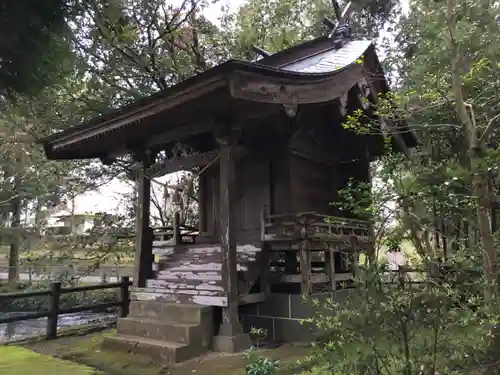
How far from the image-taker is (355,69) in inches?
263

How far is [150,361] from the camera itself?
548cm

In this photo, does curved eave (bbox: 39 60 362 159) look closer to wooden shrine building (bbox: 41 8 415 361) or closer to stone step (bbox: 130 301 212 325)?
wooden shrine building (bbox: 41 8 415 361)

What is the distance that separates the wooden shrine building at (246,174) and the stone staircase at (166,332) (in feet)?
0.06

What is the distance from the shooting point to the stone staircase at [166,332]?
18.0ft

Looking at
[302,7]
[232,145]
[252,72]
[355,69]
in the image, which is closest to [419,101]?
[355,69]

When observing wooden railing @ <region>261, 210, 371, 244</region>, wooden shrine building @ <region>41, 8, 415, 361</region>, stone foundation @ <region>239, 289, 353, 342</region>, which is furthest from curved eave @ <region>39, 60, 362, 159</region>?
stone foundation @ <region>239, 289, 353, 342</region>

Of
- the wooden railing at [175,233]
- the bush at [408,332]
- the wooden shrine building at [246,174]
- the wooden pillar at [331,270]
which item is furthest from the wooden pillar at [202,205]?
the bush at [408,332]

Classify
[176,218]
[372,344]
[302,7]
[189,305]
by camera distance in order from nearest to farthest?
1. [372,344]
2. [189,305]
3. [176,218]
4. [302,7]

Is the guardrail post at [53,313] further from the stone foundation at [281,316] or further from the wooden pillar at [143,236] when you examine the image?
the stone foundation at [281,316]

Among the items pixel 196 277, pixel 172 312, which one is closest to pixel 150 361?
pixel 172 312

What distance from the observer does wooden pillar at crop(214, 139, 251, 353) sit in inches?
226

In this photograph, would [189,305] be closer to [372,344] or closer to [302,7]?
[372,344]

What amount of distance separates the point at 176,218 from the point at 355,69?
165 inches

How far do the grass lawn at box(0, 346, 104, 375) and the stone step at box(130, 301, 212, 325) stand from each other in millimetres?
1251
